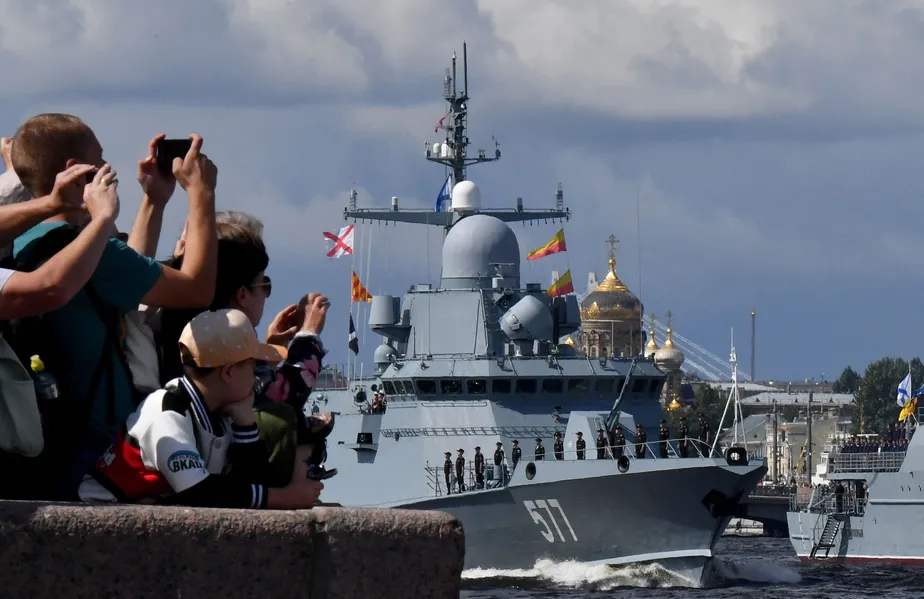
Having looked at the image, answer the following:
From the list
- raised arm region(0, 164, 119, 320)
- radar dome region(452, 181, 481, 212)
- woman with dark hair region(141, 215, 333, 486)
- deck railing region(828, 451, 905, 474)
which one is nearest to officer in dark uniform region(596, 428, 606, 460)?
radar dome region(452, 181, 481, 212)

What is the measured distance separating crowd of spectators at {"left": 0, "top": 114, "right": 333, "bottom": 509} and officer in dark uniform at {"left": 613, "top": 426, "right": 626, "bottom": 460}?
2260 centimetres

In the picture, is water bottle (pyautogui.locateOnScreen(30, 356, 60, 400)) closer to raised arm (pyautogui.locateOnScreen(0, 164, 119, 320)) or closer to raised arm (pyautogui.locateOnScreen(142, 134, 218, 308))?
raised arm (pyautogui.locateOnScreen(0, 164, 119, 320))

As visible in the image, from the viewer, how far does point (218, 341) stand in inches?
149

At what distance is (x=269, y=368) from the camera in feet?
14.8

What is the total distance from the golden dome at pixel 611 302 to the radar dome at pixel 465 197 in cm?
6889

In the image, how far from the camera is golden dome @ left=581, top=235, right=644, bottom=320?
341ft

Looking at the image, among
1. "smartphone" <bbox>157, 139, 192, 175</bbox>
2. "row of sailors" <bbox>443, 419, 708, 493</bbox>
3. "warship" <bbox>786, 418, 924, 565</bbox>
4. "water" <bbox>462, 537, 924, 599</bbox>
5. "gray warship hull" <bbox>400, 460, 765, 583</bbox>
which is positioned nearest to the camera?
"smartphone" <bbox>157, 139, 192, 175</bbox>

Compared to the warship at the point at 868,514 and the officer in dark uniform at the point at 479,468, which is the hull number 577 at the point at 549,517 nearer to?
the officer in dark uniform at the point at 479,468

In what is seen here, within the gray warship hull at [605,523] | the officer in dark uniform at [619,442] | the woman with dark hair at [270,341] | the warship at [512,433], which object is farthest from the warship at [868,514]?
the woman with dark hair at [270,341]

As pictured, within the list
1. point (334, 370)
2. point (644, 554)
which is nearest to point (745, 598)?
point (644, 554)

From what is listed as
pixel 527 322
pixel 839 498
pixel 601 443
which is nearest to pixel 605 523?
pixel 601 443

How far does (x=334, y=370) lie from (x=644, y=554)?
29.0 ft

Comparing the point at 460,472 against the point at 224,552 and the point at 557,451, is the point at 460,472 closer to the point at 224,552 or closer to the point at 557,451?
the point at 557,451

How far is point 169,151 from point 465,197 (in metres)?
27.3
